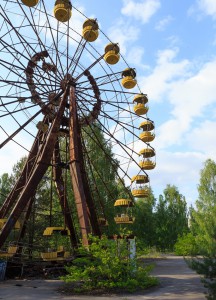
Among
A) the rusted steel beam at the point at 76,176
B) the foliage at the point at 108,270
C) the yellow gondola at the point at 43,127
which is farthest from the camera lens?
the yellow gondola at the point at 43,127

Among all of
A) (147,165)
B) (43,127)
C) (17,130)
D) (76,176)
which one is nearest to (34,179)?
(76,176)

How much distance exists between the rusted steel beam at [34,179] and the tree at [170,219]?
26394 millimetres

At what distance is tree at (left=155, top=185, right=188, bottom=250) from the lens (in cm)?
4016

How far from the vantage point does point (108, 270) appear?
11484 mm

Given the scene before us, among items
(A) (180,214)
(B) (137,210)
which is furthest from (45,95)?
(A) (180,214)

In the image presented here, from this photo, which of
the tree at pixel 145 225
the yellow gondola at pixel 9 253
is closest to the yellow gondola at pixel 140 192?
the yellow gondola at pixel 9 253

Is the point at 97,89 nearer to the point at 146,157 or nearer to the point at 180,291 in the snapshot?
the point at 146,157

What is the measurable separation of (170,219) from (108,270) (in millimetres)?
31920

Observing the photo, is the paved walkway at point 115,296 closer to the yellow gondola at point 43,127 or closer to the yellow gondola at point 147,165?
the yellow gondola at point 147,165

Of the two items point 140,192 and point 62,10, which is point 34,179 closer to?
point 140,192

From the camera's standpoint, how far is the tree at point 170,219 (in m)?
40.2

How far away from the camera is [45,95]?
1847 cm

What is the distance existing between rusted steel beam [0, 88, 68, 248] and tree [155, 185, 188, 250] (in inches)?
1039

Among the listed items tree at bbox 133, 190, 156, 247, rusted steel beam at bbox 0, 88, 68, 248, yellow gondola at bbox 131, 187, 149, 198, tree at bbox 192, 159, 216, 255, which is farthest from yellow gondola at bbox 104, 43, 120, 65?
tree at bbox 133, 190, 156, 247
